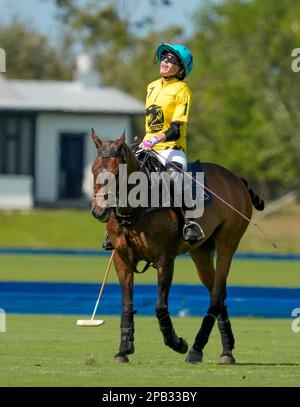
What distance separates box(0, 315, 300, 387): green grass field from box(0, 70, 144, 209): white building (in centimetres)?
2575

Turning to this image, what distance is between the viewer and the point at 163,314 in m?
11.6

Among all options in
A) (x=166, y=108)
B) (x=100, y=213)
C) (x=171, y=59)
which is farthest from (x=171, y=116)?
(x=100, y=213)

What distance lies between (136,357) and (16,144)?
31921mm

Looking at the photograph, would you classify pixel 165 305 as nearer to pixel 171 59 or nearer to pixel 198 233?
pixel 198 233

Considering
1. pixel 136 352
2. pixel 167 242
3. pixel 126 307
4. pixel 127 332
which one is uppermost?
pixel 167 242

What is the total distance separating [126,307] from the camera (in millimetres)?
11695

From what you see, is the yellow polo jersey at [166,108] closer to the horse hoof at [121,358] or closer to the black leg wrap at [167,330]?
the black leg wrap at [167,330]

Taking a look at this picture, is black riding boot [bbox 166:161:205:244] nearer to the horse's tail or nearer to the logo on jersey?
the logo on jersey

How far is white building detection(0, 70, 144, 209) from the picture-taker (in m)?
42.8

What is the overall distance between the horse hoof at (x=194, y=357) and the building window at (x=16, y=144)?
31495 millimetres

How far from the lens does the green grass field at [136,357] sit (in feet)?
33.3

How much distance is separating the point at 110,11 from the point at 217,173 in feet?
83.5

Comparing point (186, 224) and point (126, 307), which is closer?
point (126, 307)

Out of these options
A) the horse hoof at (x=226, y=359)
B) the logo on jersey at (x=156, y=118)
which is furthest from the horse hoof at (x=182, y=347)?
the logo on jersey at (x=156, y=118)
